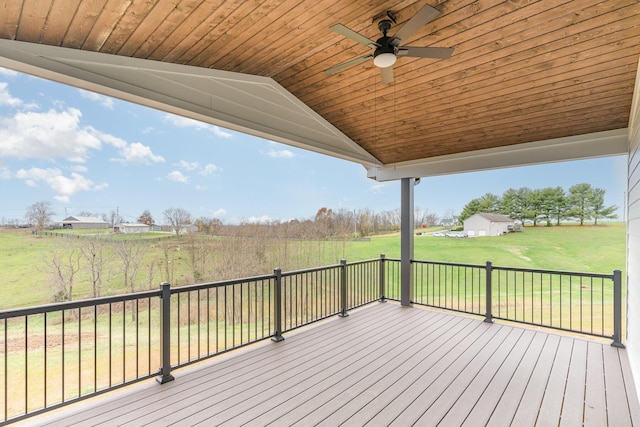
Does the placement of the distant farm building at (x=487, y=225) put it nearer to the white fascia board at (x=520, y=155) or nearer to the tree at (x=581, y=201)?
the tree at (x=581, y=201)

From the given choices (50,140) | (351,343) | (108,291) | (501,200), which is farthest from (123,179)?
(501,200)

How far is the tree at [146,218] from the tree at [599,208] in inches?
359

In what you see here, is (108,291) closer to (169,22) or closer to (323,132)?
(323,132)

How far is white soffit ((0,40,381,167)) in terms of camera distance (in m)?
2.27

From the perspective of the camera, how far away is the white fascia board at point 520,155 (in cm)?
365

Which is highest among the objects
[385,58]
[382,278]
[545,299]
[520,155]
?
[385,58]

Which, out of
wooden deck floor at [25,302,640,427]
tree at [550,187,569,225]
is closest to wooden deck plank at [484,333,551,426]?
wooden deck floor at [25,302,640,427]

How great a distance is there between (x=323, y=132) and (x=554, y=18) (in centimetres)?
289

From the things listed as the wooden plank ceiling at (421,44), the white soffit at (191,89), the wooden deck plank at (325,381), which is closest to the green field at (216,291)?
the wooden deck plank at (325,381)

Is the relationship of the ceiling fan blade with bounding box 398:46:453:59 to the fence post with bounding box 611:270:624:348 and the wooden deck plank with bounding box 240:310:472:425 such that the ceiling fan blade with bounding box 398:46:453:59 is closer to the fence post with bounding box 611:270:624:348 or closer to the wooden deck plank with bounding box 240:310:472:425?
the wooden deck plank with bounding box 240:310:472:425

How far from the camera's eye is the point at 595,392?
2.69m

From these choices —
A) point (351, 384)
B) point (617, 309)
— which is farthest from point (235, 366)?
point (617, 309)

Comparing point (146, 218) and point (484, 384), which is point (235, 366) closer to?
point (484, 384)

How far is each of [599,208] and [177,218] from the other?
8.85 meters
